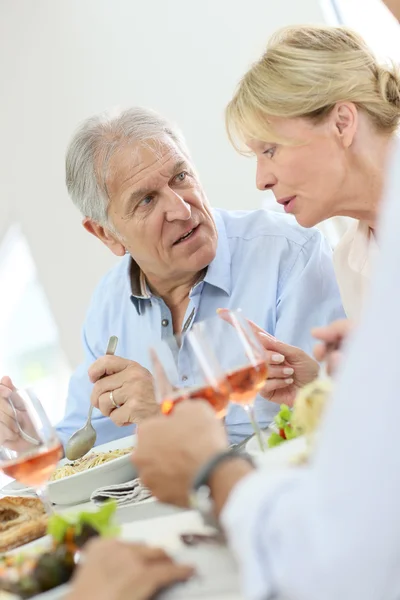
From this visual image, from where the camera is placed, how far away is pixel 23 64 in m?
4.72

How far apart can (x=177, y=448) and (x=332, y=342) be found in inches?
12.0

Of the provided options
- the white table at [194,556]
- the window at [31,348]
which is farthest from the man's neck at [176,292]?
the window at [31,348]

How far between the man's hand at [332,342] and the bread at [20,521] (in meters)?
0.63

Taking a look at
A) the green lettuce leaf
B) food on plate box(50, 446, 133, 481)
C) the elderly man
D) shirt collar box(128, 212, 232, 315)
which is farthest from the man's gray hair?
the green lettuce leaf

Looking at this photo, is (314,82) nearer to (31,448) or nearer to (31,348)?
(31,448)

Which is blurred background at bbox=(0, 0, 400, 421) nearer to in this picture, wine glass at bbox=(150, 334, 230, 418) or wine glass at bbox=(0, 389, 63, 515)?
wine glass at bbox=(0, 389, 63, 515)

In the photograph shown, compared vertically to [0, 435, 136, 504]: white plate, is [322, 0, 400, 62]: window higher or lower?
higher

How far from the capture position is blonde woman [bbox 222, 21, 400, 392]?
173 cm

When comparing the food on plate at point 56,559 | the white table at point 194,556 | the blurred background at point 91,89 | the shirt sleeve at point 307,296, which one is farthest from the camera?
the blurred background at point 91,89

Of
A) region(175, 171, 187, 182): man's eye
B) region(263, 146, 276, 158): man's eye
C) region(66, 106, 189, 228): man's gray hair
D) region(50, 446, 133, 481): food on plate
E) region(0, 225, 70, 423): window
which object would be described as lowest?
region(0, 225, 70, 423): window

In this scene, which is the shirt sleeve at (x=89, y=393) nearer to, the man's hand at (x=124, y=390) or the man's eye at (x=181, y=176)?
the man's hand at (x=124, y=390)

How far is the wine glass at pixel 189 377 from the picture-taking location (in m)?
0.96

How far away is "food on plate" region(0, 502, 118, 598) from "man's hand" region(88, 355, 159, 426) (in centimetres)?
82

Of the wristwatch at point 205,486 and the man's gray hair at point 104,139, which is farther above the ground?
the man's gray hair at point 104,139
